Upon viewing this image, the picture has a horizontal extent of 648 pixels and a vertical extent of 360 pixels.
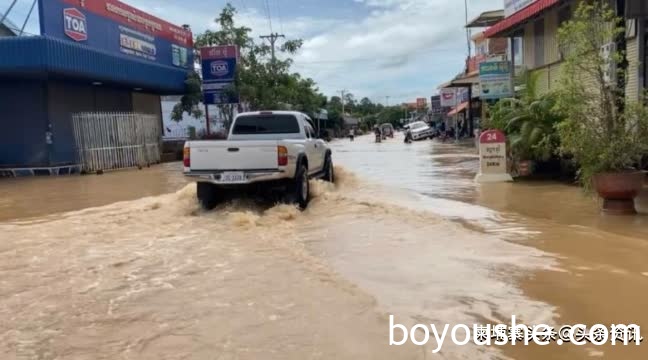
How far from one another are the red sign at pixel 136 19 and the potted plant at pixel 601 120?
1801 centimetres

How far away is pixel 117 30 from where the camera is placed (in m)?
24.8

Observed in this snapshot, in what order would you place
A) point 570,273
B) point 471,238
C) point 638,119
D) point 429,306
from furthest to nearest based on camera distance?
point 638,119
point 471,238
point 570,273
point 429,306

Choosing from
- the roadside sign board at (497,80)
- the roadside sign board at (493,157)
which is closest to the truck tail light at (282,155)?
the roadside sign board at (493,157)

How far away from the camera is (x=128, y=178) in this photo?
19172 millimetres

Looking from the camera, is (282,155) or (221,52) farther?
(221,52)

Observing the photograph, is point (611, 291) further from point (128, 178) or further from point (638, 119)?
point (128, 178)

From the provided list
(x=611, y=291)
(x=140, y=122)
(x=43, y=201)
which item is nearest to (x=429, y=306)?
(x=611, y=291)

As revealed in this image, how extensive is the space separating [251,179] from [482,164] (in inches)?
243

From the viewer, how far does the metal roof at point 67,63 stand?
1919cm

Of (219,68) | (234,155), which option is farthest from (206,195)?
(219,68)

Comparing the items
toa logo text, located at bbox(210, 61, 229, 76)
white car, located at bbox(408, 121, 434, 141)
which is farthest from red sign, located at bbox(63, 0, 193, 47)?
white car, located at bbox(408, 121, 434, 141)

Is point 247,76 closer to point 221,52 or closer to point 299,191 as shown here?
point 221,52

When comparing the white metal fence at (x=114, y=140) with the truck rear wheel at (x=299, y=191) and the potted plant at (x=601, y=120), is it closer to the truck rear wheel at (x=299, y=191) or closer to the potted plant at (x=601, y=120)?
the truck rear wheel at (x=299, y=191)

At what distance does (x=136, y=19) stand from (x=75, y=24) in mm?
5434
